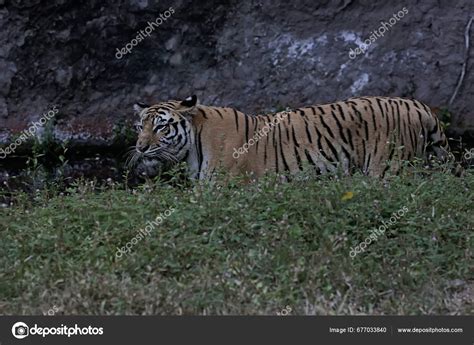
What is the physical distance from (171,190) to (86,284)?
1701mm

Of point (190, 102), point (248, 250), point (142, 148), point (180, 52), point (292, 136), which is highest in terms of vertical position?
point (180, 52)

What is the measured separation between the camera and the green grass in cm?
641

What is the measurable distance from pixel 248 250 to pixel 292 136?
9.06 ft

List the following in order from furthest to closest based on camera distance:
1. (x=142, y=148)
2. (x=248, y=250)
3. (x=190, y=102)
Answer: (x=190, y=102), (x=142, y=148), (x=248, y=250)

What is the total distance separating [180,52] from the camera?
1131cm

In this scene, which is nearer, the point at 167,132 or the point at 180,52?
the point at 167,132

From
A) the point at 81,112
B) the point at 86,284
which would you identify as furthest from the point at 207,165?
the point at 86,284

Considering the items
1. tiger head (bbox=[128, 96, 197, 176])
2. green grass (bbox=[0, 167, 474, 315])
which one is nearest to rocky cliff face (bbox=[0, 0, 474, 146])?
tiger head (bbox=[128, 96, 197, 176])

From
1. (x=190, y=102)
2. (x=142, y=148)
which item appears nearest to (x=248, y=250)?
(x=142, y=148)

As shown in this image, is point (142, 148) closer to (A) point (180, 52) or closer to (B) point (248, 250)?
(A) point (180, 52)

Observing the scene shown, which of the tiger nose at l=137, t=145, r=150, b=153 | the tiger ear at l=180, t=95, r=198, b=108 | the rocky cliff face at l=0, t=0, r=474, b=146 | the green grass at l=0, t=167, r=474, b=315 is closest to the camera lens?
the green grass at l=0, t=167, r=474, b=315

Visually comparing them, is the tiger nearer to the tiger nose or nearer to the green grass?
the tiger nose

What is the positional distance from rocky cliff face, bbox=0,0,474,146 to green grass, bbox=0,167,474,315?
10.0 feet

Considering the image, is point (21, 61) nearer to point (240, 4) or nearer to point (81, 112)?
point (81, 112)
